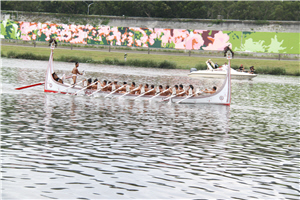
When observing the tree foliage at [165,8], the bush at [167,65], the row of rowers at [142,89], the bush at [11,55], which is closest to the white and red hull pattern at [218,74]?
the bush at [167,65]

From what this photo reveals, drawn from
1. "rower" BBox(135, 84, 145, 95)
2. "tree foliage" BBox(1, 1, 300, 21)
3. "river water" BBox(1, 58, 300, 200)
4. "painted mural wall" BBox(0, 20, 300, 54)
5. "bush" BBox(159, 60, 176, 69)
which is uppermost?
"tree foliage" BBox(1, 1, 300, 21)

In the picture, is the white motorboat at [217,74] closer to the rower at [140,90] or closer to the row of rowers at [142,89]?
the row of rowers at [142,89]

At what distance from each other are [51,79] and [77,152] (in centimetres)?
2017

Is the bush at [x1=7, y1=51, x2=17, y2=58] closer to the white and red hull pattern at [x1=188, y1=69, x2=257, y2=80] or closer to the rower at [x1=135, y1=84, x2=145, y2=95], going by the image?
the white and red hull pattern at [x1=188, y1=69, x2=257, y2=80]

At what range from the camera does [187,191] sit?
13.2m

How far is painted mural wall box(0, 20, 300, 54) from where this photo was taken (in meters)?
98.5

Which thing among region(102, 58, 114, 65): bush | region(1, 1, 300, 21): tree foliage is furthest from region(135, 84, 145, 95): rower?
region(1, 1, 300, 21): tree foliage

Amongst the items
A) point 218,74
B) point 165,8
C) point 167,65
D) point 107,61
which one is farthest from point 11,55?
point 165,8

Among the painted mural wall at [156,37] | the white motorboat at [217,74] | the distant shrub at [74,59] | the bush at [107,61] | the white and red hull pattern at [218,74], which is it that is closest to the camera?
the white and red hull pattern at [218,74]

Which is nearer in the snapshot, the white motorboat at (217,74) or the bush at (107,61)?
the white motorboat at (217,74)

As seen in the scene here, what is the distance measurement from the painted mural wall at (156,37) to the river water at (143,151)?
68771 millimetres

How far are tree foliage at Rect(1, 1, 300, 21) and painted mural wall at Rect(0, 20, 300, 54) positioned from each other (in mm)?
13553

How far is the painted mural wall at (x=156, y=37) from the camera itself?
9850 centimetres

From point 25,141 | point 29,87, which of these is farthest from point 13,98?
point 25,141
